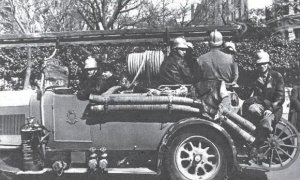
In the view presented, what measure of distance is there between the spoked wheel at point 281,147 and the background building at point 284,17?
56.6 ft

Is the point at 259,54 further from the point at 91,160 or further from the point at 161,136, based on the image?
the point at 91,160

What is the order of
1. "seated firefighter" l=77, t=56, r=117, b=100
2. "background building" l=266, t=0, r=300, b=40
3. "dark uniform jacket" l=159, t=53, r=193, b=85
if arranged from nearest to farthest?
1. "seated firefighter" l=77, t=56, r=117, b=100
2. "dark uniform jacket" l=159, t=53, r=193, b=85
3. "background building" l=266, t=0, r=300, b=40

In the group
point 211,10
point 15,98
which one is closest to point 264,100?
point 15,98

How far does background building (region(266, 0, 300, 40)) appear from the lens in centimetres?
2296

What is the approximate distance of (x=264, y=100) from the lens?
602 cm

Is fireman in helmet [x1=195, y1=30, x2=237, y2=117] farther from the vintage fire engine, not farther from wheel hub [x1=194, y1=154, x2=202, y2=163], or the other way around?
wheel hub [x1=194, y1=154, x2=202, y2=163]

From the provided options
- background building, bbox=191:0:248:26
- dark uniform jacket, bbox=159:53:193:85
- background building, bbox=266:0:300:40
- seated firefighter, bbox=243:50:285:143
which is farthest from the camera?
background building, bbox=191:0:248:26

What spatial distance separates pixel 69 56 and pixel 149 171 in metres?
12.6

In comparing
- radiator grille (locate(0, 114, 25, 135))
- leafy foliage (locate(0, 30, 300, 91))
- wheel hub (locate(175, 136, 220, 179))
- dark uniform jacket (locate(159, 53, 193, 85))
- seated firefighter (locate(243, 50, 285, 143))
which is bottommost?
wheel hub (locate(175, 136, 220, 179))

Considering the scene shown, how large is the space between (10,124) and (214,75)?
3175 millimetres

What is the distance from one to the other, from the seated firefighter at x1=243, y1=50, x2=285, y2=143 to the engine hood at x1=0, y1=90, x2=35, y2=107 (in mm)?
3240

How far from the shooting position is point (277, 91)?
19.7 ft

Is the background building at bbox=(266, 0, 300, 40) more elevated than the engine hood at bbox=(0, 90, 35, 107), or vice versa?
the background building at bbox=(266, 0, 300, 40)

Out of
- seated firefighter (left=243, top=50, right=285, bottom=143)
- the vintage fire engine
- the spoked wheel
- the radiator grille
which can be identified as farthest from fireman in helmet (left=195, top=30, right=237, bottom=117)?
the radiator grille
